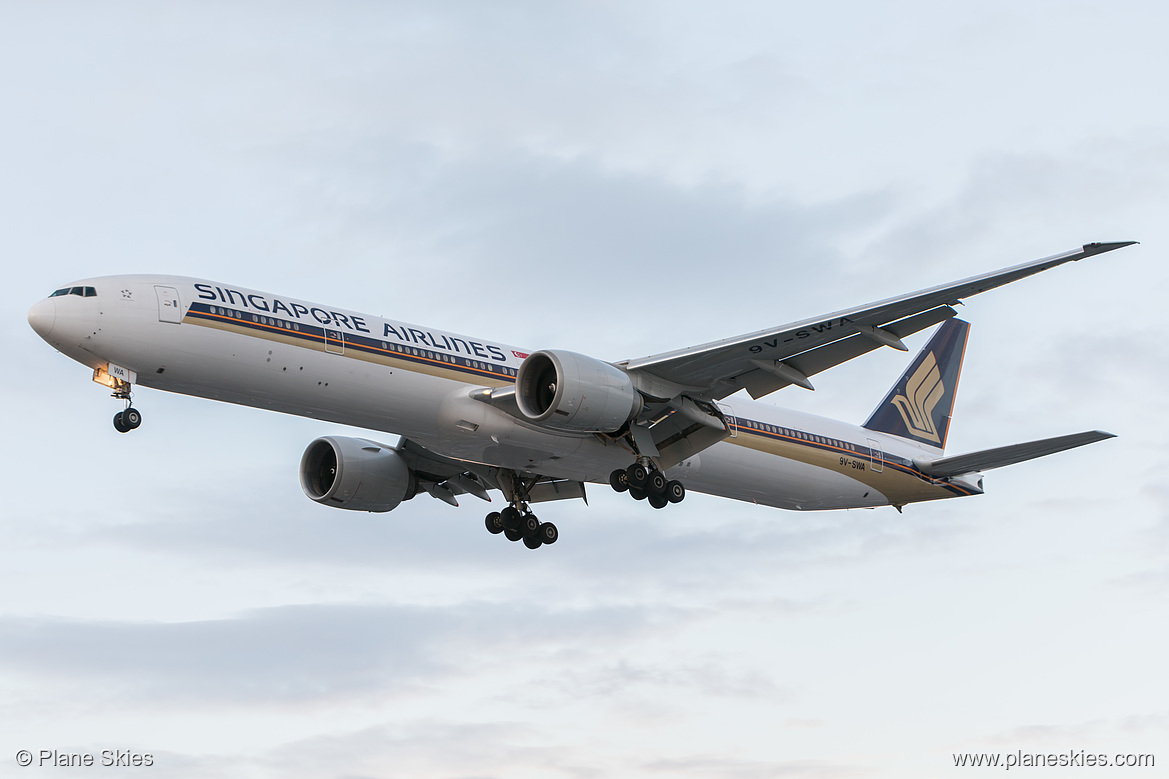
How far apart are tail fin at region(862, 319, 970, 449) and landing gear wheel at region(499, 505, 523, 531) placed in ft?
39.7

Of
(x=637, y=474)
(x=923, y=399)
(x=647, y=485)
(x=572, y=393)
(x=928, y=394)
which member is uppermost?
(x=928, y=394)

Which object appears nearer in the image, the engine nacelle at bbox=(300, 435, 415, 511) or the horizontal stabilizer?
the horizontal stabilizer

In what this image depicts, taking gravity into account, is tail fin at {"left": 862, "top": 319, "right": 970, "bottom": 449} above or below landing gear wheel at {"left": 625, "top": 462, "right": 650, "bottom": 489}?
above

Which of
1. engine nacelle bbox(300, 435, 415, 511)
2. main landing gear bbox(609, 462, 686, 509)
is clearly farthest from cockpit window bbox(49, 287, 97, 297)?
main landing gear bbox(609, 462, 686, 509)

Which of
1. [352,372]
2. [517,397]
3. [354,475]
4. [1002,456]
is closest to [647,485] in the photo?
[517,397]

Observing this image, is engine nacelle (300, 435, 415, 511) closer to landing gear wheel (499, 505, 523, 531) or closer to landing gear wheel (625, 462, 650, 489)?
landing gear wheel (499, 505, 523, 531)

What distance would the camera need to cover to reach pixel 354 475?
36344 mm

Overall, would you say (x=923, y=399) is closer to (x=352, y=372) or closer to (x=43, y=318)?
(x=352, y=372)

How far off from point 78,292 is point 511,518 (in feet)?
49.2

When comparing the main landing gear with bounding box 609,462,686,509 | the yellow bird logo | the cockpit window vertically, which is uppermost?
the yellow bird logo

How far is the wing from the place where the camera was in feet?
91.2

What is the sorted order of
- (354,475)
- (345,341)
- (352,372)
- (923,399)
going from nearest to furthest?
(352,372) → (345,341) → (354,475) → (923,399)

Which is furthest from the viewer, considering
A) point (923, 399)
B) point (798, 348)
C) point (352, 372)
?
point (923, 399)

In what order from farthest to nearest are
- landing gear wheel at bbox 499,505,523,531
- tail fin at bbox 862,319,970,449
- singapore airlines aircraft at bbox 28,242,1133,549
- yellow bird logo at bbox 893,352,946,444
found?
yellow bird logo at bbox 893,352,946,444, tail fin at bbox 862,319,970,449, landing gear wheel at bbox 499,505,523,531, singapore airlines aircraft at bbox 28,242,1133,549
